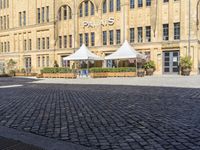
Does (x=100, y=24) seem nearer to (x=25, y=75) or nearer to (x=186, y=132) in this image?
(x=25, y=75)

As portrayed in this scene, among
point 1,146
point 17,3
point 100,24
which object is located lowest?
point 1,146

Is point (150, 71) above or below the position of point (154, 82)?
above

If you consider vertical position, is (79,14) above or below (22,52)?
above

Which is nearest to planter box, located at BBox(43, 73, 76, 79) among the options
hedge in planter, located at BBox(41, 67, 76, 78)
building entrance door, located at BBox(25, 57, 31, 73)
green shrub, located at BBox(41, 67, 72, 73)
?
hedge in planter, located at BBox(41, 67, 76, 78)

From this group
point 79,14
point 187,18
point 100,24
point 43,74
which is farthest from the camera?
point 79,14

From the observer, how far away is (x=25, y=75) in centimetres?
3931

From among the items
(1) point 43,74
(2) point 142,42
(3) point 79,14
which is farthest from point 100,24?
(1) point 43,74

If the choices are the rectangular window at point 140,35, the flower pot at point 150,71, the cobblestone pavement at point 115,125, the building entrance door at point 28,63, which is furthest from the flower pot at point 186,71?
the building entrance door at point 28,63

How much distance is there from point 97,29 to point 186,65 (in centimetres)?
1481

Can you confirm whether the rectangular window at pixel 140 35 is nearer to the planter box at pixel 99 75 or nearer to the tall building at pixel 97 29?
the tall building at pixel 97 29

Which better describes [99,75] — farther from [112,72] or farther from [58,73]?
[58,73]

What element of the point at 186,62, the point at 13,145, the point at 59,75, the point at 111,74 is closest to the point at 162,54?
the point at 186,62

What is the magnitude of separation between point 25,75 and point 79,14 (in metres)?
12.6

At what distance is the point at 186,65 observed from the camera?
95.8 feet
